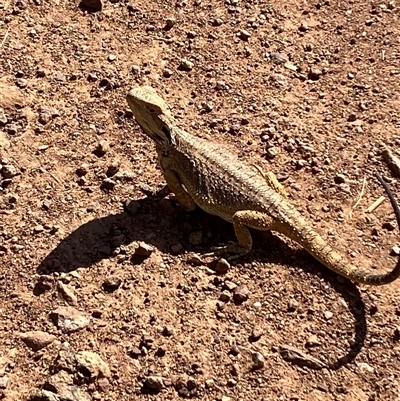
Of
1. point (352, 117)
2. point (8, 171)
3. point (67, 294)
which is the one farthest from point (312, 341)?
point (8, 171)

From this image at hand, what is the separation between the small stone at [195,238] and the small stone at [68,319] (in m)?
1.13

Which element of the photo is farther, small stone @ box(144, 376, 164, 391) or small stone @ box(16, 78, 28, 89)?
small stone @ box(16, 78, 28, 89)

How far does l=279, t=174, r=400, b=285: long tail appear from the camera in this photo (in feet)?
17.8

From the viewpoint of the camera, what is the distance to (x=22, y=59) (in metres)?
7.13

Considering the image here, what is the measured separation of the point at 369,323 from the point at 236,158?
1910 mm

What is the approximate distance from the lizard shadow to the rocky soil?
16mm

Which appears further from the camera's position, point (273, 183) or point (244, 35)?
point (244, 35)

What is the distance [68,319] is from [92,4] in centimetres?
397

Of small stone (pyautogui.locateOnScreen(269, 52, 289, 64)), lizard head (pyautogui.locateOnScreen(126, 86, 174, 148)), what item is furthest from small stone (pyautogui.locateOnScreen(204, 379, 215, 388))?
small stone (pyautogui.locateOnScreen(269, 52, 289, 64))

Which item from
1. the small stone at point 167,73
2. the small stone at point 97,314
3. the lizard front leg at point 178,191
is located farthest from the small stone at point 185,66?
the small stone at point 97,314

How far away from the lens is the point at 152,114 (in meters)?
5.88

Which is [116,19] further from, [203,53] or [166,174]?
[166,174]

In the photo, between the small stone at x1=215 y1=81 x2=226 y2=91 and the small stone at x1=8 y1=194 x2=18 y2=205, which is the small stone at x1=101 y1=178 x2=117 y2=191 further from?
the small stone at x1=215 y1=81 x2=226 y2=91

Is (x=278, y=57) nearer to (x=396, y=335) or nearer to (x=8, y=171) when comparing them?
(x=8, y=171)
